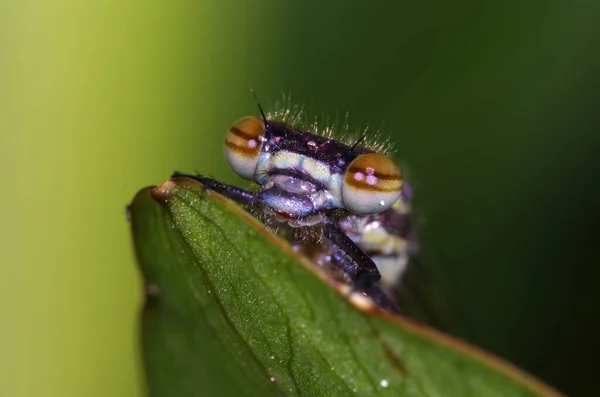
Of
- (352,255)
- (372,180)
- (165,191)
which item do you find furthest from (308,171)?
(165,191)

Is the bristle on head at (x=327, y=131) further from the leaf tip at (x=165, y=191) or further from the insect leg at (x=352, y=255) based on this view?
the leaf tip at (x=165, y=191)

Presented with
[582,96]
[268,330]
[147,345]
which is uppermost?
[582,96]

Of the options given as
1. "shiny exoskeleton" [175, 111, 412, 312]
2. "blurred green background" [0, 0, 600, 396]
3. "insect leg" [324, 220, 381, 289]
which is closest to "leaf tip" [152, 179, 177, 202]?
"shiny exoskeleton" [175, 111, 412, 312]

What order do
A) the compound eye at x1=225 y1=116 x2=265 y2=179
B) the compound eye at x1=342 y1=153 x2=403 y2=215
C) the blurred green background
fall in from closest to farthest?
the compound eye at x1=342 y1=153 x2=403 y2=215, the compound eye at x1=225 y1=116 x2=265 y2=179, the blurred green background

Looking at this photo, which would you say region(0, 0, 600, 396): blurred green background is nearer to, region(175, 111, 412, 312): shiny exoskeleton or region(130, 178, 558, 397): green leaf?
region(175, 111, 412, 312): shiny exoskeleton

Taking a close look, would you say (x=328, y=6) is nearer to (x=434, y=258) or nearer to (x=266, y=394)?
(x=434, y=258)

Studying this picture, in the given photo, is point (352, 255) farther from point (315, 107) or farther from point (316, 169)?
point (315, 107)

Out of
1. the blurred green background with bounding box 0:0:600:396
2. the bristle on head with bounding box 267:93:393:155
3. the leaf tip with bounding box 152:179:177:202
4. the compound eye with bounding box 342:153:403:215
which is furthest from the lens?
the blurred green background with bounding box 0:0:600:396

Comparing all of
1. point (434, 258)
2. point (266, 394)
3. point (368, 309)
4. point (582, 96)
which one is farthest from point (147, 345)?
point (582, 96)
